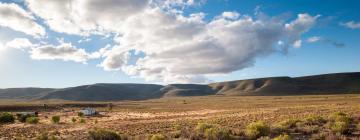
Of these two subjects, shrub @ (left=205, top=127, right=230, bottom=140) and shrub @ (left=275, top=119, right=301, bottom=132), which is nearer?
shrub @ (left=205, top=127, right=230, bottom=140)

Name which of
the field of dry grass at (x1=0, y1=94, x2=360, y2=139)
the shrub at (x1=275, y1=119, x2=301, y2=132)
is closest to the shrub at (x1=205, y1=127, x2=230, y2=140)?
the field of dry grass at (x1=0, y1=94, x2=360, y2=139)

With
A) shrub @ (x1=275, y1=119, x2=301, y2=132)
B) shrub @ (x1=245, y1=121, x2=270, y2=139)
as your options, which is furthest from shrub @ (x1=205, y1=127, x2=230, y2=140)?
shrub @ (x1=275, y1=119, x2=301, y2=132)

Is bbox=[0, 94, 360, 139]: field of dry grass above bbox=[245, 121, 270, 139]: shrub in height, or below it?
below

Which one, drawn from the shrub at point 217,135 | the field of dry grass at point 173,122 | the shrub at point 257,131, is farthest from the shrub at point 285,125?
the shrub at point 217,135

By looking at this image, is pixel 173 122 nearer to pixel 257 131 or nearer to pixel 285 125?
pixel 285 125

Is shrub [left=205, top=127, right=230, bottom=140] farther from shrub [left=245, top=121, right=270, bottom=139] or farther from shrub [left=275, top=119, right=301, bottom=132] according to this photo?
shrub [left=275, top=119, right=301, bottom=132]

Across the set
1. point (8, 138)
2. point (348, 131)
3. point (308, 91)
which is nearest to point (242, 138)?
point (348, 131)

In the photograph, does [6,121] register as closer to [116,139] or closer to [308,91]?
[116,139]

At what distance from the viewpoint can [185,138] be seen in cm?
1716

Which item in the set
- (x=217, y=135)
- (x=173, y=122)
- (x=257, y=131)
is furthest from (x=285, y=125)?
(x=173, y=122)

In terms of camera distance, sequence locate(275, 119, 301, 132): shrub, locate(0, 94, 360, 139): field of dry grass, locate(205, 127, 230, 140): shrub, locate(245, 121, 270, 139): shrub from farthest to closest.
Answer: locate(0, 94, 360, 139): field of dry grass, locate(275, 119, 301, 132): shrub, locate(245, 121, 270, 139): shrub, locate(205, 127, 230, 140): shrub

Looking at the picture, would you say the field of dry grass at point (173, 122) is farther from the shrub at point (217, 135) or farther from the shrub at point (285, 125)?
the shrub at point (217, 135)

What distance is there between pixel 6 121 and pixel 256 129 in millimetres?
32805

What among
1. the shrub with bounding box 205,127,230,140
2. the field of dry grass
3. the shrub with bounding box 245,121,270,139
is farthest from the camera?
the field of dry grass
